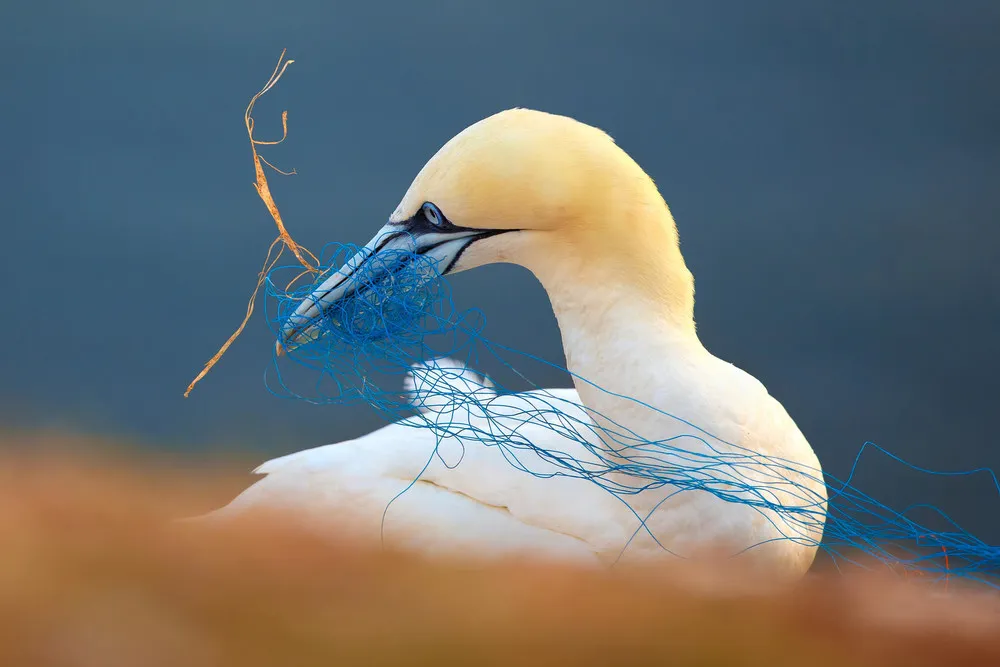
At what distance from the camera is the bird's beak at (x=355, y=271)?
1.52 m

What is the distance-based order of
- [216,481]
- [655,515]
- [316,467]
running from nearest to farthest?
[216,481], [655,515], [316,467]

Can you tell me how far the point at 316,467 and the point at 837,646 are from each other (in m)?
1.50

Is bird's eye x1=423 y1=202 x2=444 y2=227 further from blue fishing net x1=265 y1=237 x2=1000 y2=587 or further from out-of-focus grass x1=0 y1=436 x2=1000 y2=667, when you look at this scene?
out-of-focus grass x1=0 y1=436 x2=1000 y2=667

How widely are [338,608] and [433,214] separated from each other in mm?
1150

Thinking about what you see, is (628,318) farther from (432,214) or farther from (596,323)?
(432,214)

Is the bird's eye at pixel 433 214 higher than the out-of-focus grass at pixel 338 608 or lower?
higher

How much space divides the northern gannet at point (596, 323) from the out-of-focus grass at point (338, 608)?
0.96 metres

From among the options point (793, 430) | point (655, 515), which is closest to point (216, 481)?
point (655, 515)

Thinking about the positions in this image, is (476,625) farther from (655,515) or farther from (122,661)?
(655,515)

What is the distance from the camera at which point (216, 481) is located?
1.32 m

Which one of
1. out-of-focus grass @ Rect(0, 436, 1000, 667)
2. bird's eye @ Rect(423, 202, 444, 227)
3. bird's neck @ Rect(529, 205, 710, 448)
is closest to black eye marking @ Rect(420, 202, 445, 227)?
bird's eye @ Rect(423, 202, 444, 227)

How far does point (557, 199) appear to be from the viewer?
141 cm

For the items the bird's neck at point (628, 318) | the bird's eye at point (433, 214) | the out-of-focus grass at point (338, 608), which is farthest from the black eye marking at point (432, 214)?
the out-of-focus grass at point (338, 608)

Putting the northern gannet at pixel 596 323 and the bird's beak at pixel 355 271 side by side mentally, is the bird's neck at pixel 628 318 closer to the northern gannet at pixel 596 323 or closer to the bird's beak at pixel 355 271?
the northern gannet at pixel 596 323
